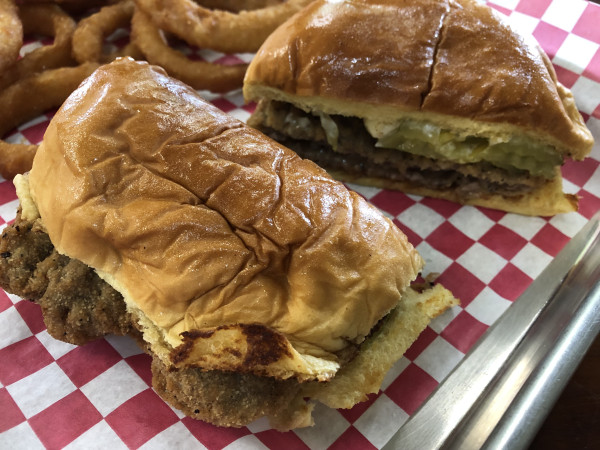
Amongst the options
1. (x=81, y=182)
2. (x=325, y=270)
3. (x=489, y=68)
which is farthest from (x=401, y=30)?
(x=81, y=182)

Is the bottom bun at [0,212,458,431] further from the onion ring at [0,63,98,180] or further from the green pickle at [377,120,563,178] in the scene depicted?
the onion ring at [0,63,98,180]

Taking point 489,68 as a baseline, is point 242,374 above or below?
below

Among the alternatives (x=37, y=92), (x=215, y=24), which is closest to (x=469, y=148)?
(x=215, y=24)

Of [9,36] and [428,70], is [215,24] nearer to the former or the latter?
[9,36]

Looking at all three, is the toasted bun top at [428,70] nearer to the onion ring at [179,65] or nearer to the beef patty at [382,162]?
the beef patty at [382,162]

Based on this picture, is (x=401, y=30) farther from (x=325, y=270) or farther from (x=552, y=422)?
(x=552, y=422)

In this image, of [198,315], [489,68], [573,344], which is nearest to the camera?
[198,315]
